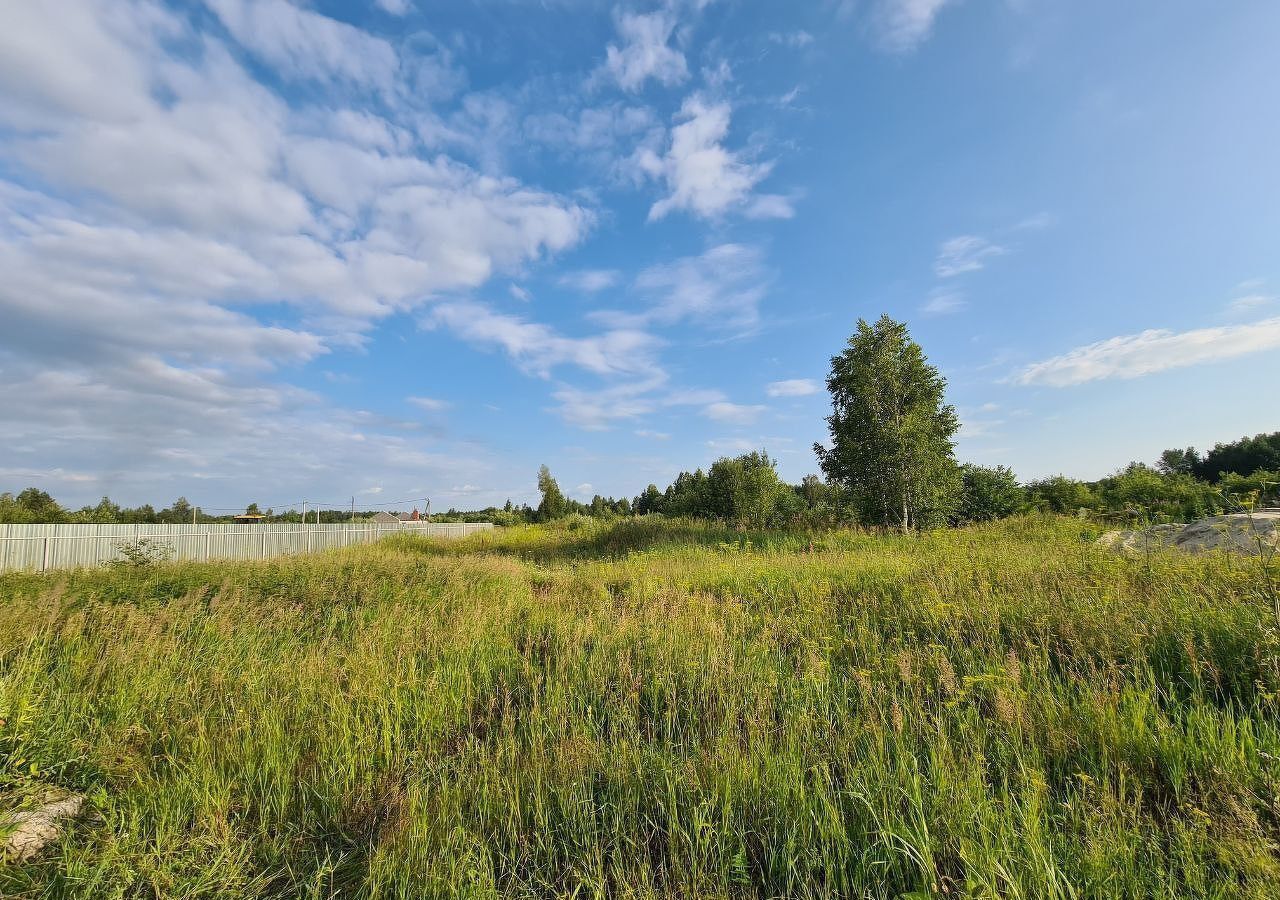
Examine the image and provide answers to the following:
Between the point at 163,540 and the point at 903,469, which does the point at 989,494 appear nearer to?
the point at 903,469

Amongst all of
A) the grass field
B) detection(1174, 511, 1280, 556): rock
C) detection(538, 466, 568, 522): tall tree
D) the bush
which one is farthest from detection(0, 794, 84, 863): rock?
detection(538, 466, 568, 522): tall tree

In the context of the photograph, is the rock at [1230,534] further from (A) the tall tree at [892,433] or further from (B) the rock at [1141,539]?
(A) the tall tree at [892,433]

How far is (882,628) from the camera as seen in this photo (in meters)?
5.53

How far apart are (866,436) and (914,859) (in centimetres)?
1832

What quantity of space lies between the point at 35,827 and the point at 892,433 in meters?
19.0

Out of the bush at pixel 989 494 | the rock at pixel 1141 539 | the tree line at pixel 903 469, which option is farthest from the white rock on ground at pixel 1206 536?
the bush at pixel 989 494

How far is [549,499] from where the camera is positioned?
49312 millimetres

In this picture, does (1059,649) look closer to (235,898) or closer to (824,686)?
(824,686)

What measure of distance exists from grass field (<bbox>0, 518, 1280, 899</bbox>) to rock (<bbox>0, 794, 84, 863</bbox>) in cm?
11

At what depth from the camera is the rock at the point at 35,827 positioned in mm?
2421

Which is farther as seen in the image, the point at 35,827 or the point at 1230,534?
the point at 1230,534

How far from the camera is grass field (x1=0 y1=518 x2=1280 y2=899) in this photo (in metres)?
2.21

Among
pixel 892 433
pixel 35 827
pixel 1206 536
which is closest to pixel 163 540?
pixel 35 827

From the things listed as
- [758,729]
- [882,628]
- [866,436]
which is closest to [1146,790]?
[758,729]
